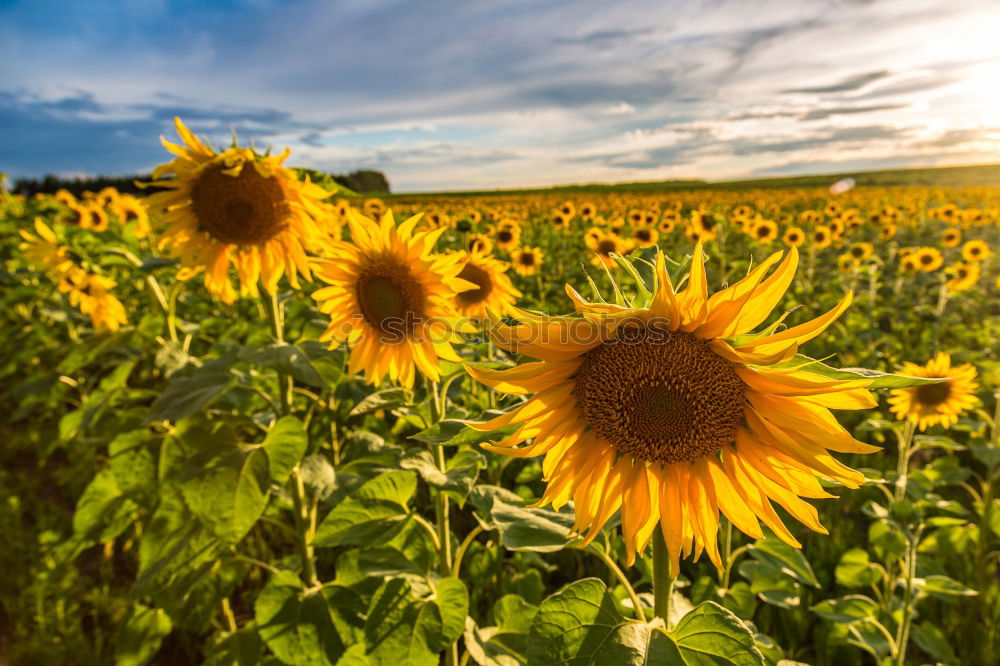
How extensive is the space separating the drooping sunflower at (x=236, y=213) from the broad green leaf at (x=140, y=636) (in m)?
1.58

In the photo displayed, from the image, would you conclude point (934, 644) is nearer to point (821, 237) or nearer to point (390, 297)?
point (390, 297)

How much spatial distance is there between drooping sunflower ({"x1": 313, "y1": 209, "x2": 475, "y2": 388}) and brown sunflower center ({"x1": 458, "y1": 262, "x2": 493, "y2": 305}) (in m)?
0.88

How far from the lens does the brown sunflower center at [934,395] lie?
3707 mm

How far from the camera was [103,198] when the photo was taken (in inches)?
479

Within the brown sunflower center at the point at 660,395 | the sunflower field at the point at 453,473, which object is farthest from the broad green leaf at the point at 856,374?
the brown sunflower center at the point at 660,395

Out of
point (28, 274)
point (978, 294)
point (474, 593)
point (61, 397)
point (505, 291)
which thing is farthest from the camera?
point (978, 294)

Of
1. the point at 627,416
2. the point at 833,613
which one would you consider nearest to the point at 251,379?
the point at 627,416

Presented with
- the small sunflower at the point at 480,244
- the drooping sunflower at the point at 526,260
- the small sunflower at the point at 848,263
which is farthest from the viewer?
the small sunflower at the point at 848,263

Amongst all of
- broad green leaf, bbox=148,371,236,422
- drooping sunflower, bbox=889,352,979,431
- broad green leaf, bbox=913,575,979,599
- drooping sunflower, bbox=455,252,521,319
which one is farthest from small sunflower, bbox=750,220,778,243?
broad green leaf, bbox=148,371,236,422

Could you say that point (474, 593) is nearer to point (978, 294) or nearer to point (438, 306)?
point (438, 306)

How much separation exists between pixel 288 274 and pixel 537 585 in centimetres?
189

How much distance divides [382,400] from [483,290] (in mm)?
1460

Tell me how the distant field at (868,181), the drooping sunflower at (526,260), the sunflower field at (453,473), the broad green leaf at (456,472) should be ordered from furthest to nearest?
1. the distant field at (868,181)
2. the drooping sunflower at (526,260)
3. the broad green leaf at (456,472)
4. the sunflower field at (453,473)

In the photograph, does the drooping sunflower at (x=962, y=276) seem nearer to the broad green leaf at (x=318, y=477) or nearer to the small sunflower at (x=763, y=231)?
the small sunflower at (x=763, y=231)
